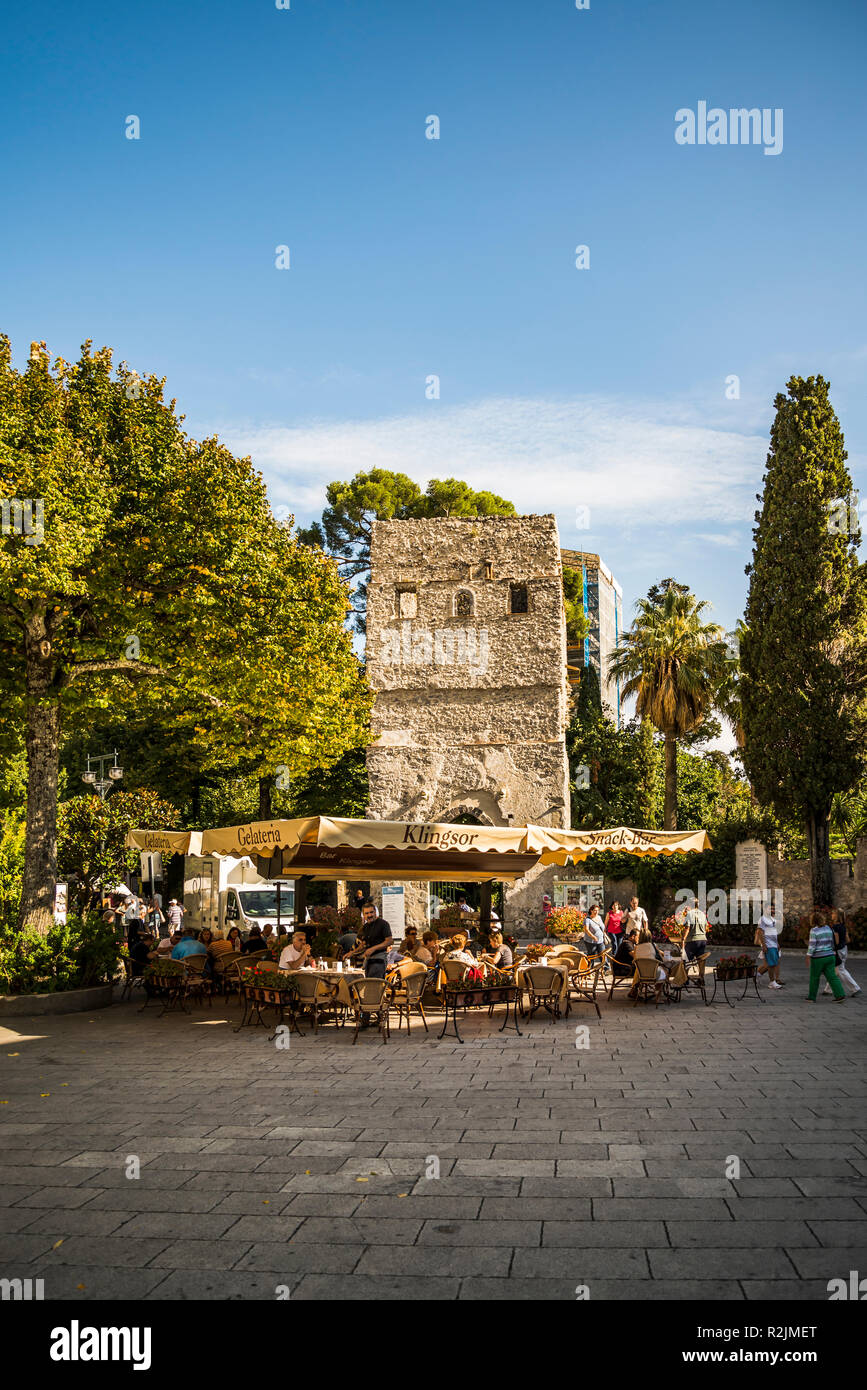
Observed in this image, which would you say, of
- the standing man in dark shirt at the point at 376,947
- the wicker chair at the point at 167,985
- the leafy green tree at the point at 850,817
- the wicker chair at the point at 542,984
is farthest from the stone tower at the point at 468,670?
the standing man in dark shirt at the point at 376,947

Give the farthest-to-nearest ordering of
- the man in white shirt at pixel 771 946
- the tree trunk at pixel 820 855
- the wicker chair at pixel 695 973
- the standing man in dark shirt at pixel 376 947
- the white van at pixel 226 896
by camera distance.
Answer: the white van at pixel 226 896 → the tree trunk at pixel 820 855 → the man in white shirt at pixel 771 946 → the wicker chair at pixel 695 973 → the standing man in dark shirt at pixel 376 947

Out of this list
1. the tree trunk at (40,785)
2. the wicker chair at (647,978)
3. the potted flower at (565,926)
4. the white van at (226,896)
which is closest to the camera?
the wicker chair at (647,978)

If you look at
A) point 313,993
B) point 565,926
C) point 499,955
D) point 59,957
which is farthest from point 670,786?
point 59,957

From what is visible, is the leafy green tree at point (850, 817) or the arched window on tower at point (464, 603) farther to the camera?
the arched window on tower at point (464, 603)

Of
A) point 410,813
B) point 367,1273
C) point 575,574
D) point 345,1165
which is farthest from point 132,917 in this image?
point 575,574

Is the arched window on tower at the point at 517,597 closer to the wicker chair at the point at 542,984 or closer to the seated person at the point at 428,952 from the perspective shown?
the seated person at the point at 428,952

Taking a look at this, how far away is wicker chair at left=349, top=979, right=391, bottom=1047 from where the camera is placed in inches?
498

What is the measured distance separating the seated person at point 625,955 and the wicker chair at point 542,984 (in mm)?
2730

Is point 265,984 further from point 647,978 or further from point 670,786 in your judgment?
point 670,786

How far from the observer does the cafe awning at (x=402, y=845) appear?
12.9m

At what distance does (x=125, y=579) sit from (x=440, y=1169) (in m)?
12.2

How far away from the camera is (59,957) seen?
15375mm

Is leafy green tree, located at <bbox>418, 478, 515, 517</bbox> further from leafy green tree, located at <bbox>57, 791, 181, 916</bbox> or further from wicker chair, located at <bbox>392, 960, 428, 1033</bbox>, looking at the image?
wicker chair, located at <bbox>392, 960, 428, 1033</bbox>
